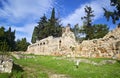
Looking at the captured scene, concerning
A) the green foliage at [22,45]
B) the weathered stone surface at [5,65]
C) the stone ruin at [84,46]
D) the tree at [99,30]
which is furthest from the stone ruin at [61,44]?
the green foliage at [22,45]

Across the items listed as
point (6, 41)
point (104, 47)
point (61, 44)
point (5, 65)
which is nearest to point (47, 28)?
point (6, 41)

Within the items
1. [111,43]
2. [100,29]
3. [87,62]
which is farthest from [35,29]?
[87,62]

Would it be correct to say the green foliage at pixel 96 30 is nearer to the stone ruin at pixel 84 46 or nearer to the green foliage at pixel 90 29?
the green foliage at pixel 90 29

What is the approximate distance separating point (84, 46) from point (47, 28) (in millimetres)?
34203

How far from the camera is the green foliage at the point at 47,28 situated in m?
74.9

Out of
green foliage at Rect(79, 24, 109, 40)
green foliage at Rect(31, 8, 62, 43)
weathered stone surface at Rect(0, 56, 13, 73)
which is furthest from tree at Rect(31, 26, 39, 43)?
weathered stone surface at Rect(0, 56, 13, 73)

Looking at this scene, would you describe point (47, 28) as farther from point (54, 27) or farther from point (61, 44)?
point (61, 44)

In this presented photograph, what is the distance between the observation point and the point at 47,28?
74875mm

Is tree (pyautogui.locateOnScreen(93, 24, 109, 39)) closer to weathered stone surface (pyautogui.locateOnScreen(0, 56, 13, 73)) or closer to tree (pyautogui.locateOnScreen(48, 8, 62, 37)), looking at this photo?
tree (pyautogui.locateOnScreen(48, 8, 62, 37))

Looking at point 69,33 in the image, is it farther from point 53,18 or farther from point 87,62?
point 53,18

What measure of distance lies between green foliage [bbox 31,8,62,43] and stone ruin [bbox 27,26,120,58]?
607 inches

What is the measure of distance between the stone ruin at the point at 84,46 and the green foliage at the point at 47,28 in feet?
50.6

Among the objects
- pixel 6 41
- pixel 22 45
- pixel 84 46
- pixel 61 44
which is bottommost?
pixel 84 46

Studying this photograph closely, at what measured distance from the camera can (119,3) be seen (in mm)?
43219
